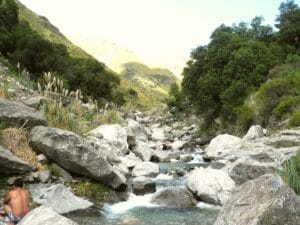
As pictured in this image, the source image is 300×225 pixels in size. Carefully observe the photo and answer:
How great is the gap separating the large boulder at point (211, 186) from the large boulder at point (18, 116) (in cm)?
612

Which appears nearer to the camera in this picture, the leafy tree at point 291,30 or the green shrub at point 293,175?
the green shrub at point 293,175

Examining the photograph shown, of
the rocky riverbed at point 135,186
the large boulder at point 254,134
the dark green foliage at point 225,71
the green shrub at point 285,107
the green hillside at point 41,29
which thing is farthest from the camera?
the green hillside at point 41,29

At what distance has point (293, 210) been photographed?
8.48m

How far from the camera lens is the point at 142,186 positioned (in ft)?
56.4

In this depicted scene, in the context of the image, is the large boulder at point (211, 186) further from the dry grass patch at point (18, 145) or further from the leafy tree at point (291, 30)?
the leafy tree at point (291, 30)

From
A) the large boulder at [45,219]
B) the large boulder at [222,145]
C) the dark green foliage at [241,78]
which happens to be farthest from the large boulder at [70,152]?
the dark green foliage at [241,78]

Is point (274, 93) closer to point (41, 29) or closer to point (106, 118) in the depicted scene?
point (106, 118)

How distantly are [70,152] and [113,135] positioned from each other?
8231mm

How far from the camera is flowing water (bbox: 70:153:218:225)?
1295cm

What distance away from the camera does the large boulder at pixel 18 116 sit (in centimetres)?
1563

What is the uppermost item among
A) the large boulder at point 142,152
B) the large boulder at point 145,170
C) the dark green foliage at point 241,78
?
the dark green foliage at point 241,78

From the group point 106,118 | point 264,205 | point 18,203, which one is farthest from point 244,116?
point 18,203

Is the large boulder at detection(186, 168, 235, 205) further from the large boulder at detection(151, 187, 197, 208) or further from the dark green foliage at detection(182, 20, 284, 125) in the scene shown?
the dark green foliage at detection(182, 20, 284, 125)

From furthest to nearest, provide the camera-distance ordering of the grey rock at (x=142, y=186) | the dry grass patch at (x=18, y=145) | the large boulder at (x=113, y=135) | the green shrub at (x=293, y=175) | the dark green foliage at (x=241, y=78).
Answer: the dark green foliage at (x=241, y=78) < the large boulder at (x=113, y=135) < the grey rock at (x=142, y=186) < the dry grass patch at (x=18, y=145) < the green shrub at (x=293, y=175)
